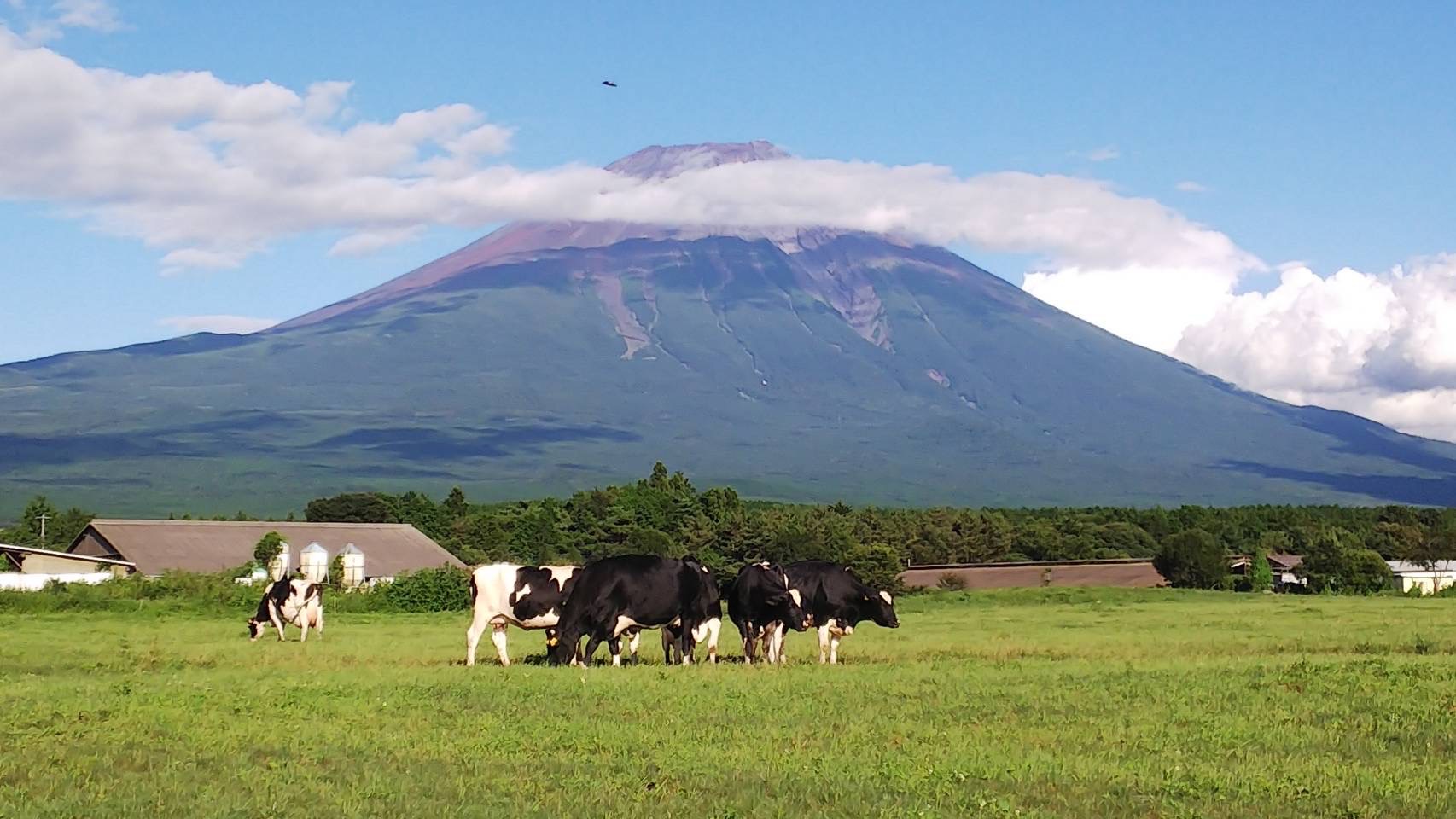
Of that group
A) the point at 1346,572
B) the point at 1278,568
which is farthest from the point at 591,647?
the point at 1278,568

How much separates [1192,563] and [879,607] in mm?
51569

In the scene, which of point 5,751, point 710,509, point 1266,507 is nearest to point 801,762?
point 5,751

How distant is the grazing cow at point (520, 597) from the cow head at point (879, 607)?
5862 millimetres

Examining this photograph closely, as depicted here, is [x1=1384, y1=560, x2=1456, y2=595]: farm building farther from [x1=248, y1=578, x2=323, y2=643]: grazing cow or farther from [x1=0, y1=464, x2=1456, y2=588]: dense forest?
[x1=248, y1=578, x2=323, y2=643]: grazing cow

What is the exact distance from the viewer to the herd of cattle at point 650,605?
852 inches

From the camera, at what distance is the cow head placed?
2655 centimetres

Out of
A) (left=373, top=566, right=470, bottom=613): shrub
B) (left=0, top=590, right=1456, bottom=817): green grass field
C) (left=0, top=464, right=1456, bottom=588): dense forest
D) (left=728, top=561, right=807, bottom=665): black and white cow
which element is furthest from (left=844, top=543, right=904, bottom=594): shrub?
(left=0, top=590, right=1456, bottom=817): green grass field

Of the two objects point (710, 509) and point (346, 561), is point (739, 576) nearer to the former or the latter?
point (346, 561)

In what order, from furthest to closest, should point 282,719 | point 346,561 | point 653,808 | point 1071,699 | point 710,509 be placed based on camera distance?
point 710,509 < point 346,561 < point 1071,699 < point 282,719 < point 653,808

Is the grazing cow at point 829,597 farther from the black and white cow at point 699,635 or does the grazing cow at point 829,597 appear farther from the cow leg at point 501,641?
the cow leg at point 501,641

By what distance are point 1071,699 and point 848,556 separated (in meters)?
51.0

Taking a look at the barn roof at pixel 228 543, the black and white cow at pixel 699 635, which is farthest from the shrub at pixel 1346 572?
the black and white cow at pixel 699 635

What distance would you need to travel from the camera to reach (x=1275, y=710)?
14.6 metres

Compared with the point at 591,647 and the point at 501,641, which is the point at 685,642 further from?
the point at 501,641
